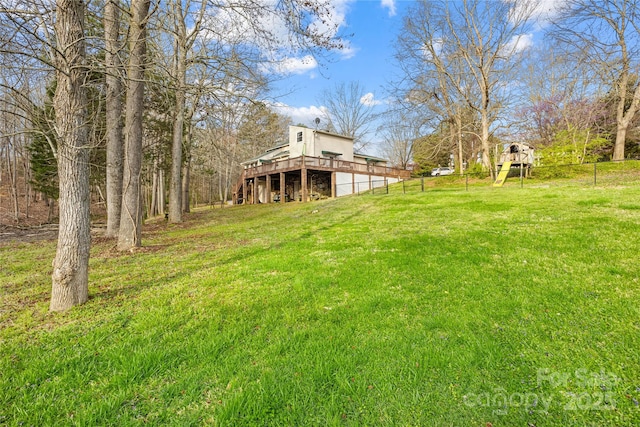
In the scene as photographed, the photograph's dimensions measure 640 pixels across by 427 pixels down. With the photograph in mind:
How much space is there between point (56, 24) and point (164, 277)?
350 centimetres

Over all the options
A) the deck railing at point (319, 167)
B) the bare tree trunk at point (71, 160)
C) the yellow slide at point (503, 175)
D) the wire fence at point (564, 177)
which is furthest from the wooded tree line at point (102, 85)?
the yellow slide at point (503, 175)

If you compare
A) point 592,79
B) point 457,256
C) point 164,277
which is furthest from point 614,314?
point 592,79

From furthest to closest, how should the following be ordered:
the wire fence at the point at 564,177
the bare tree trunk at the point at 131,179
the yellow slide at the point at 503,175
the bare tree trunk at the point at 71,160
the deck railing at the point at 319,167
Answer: the deck railing at the point at 319,167, the yellow slide at the point at 503,175, the wire fence at the point at 564,177, the bare tree trunk at the point at 131,179, the bare tree trunk at the point at 71,160

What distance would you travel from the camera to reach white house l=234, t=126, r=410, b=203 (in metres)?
20.1

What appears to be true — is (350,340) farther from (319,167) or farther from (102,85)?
(319,167)

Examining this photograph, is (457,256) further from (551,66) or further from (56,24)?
(551,66)

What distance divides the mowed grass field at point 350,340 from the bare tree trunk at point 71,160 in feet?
1.11

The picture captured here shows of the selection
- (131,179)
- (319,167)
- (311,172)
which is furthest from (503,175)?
(131,179)

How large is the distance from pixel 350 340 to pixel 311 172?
20246mm

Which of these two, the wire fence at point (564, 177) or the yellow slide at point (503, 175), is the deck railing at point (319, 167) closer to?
the wire fence at point (564, 177)

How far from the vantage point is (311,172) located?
22.1 m

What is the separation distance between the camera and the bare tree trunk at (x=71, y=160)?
3.07 m

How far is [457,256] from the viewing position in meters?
4.29

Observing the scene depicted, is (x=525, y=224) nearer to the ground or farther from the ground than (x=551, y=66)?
nearer to the ground
